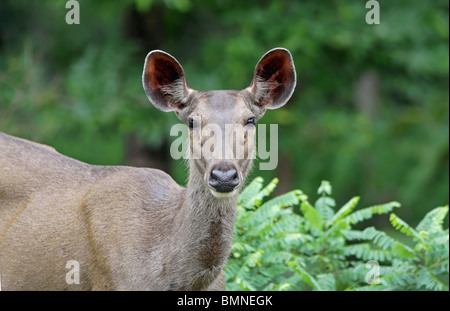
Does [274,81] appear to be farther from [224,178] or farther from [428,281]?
[428,281]

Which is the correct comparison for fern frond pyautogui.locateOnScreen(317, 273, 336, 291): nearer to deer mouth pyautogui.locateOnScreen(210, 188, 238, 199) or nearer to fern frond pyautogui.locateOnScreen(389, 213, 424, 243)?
fern frond pyautogui.locateOnScreen(389, 213, 424, 243)

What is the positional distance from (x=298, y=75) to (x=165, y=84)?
8.75m

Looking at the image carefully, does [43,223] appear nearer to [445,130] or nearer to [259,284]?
[259,284]

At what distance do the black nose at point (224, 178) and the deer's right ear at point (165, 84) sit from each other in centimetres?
99

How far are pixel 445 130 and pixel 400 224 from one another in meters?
Answer: 7.44

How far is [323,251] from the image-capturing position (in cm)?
815

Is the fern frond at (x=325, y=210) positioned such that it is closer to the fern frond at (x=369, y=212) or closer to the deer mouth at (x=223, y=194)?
the fern frond at (x=369, y=212)

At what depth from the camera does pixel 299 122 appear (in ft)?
49.4

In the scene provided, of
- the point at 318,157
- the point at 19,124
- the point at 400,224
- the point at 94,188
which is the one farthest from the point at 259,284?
the point at 318,157

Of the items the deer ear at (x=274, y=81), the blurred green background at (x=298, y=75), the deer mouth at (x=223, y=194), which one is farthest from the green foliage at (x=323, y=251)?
the blurred green background at (x=298, y=75)

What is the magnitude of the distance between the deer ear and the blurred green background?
512 cm

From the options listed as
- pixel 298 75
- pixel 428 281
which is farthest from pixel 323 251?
pixel 298 75

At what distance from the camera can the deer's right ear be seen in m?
6.57

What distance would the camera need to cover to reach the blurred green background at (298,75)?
1300 cm
